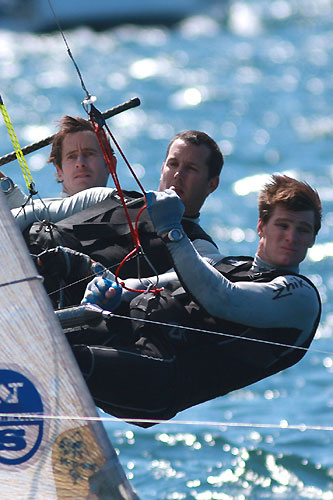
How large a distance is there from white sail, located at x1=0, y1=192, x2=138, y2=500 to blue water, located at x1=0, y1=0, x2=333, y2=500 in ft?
28.1

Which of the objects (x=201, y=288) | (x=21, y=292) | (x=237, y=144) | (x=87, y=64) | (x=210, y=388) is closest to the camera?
(x=21, y=292)

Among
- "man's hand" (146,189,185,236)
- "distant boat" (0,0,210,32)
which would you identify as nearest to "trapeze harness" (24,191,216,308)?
"man's hand" (146,189,185,236)

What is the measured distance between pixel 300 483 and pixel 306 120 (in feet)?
44.0

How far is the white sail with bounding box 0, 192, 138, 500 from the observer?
3.59 metres

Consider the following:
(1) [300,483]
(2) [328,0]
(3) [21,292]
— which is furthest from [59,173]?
(2) [328,0]

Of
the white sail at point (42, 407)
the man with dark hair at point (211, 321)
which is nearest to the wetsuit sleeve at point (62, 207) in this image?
the man with dark hair at point (211, 321)

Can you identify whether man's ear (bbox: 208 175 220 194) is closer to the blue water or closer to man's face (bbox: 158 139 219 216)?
man's face (bbox: 158 139 219 216)

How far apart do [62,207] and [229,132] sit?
67.1 ft

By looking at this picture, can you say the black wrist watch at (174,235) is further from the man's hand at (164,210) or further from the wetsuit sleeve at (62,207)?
the wetsuit sleeve at (62,207)

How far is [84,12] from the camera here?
29.8 metres

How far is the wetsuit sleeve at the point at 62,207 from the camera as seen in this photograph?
4.97 metres

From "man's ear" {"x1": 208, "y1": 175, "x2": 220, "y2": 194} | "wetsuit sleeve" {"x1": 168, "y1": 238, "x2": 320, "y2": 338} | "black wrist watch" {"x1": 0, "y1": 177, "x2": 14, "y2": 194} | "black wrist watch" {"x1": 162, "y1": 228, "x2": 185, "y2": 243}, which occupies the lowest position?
"wetsuit sleeve" {"x1": 168, "y1": 238, "x2": 320, "y2": 338}

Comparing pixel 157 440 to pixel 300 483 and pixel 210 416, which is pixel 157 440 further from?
pixel 300 483

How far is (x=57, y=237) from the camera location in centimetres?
477
